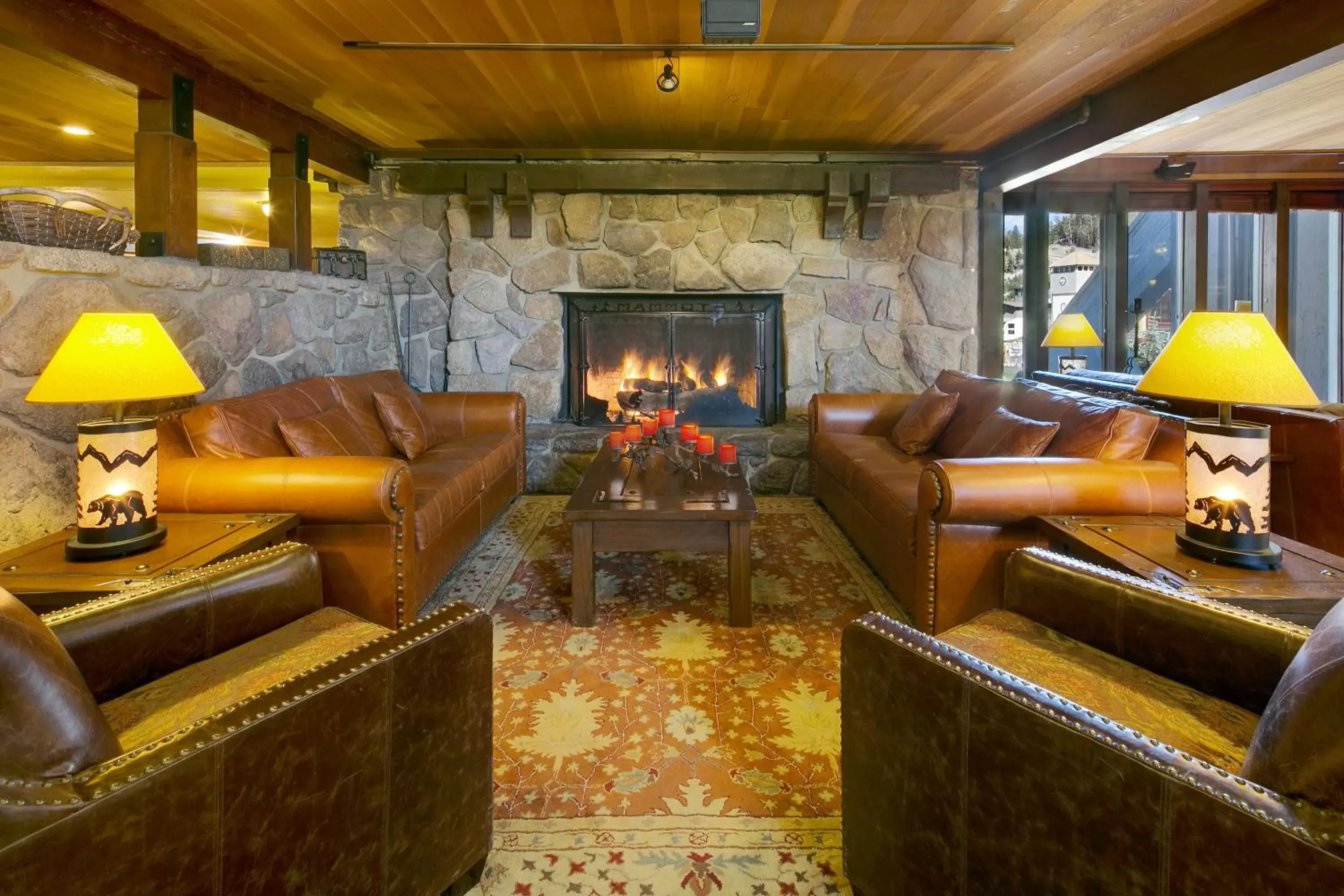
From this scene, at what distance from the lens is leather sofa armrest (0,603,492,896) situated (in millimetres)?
764

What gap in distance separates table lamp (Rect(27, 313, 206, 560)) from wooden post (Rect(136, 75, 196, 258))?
1.10m

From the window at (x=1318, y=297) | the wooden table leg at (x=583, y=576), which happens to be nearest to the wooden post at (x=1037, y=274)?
the window at (x=1318, y=297)

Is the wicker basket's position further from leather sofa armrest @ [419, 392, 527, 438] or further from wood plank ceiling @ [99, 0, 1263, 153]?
leather sofa armrest @ [419, 392, 527, 438]

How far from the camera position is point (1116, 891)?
33.3 inches

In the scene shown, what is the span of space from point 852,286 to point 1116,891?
166 inches

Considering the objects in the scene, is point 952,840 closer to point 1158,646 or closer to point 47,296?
point 1158,646

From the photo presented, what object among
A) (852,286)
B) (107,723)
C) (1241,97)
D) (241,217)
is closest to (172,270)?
(107,723)

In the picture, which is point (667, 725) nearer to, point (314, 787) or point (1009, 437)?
point (314, 787)

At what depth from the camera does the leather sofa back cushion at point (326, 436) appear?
2.55m

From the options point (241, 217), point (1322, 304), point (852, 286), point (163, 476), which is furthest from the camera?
point (241, 217)

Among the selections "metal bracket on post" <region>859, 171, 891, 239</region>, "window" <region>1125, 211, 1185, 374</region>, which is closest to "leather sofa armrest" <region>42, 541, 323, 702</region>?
"metal bracket on post" <region>859, 171, 891, 239</region>

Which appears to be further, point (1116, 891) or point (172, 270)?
point (172, 270)

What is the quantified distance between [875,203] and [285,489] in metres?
3.80

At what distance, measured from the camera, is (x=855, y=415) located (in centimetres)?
413
